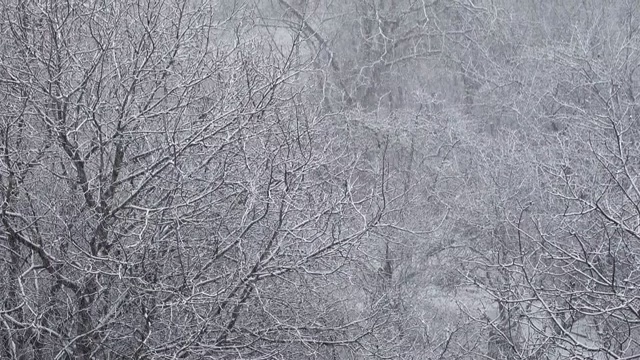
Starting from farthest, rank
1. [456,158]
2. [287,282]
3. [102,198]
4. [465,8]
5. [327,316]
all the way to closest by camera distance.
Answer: [465,8]
[456,158]
[327,316]
[287,282]
[102,198]

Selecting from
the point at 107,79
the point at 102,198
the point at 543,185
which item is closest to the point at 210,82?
the point at 107,79

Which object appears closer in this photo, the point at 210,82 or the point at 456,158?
the point at 210,82

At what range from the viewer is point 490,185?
48.6ft

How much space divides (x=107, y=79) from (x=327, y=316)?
11.4ft

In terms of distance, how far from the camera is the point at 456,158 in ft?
54.3

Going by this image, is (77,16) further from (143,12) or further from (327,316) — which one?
(327,316)

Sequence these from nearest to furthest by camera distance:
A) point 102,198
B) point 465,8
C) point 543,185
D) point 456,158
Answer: point 102,198 < point 543,185 < point 456,158 < point 465,8

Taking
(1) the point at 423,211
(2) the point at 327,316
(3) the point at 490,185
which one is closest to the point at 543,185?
(3) the point at 490,185

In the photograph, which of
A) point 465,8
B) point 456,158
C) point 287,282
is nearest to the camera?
point 287,282

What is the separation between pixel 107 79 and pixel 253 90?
157cm

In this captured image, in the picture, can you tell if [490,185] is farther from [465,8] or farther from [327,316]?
[465,8]

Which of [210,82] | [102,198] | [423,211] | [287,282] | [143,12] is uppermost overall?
[143,12]

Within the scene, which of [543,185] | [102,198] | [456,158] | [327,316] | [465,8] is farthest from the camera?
[465,8]

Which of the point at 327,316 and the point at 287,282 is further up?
the point at 287,282
